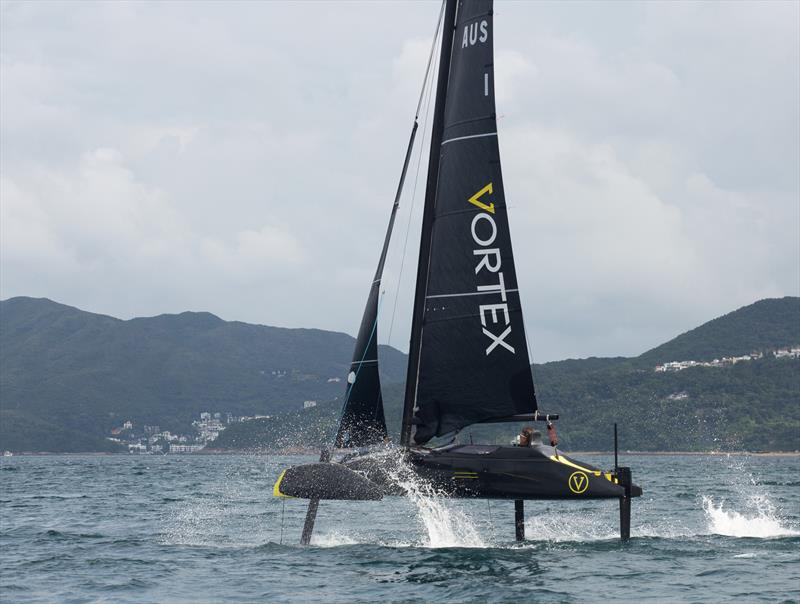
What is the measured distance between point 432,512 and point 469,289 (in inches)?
185

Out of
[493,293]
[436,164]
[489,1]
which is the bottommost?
[493,293]

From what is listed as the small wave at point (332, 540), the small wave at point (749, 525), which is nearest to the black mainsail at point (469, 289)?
the small wave at point (332, 540)

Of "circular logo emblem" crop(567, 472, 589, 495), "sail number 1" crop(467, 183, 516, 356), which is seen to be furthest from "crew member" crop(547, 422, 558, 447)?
"sail number 1" crop(467, 183, 516, 356)

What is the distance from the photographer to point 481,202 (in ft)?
68.2

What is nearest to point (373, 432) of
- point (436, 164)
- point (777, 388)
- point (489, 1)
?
point (436, 164)

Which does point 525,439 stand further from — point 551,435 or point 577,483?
point 577,483

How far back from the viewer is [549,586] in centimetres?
1700

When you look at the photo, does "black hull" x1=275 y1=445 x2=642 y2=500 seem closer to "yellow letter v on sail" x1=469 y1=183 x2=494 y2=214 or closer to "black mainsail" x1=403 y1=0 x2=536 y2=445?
"black mainsail" x1=403 y1=0 x2=536 y2=445

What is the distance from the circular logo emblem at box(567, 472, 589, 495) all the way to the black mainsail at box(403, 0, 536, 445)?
4.97 ft

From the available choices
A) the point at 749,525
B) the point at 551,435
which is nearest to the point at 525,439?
the point at 551,435

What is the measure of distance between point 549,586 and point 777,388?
7076 inches

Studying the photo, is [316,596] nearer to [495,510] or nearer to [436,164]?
[436,164]

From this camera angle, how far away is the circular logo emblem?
1994 centimetres

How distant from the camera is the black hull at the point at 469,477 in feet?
65.1
